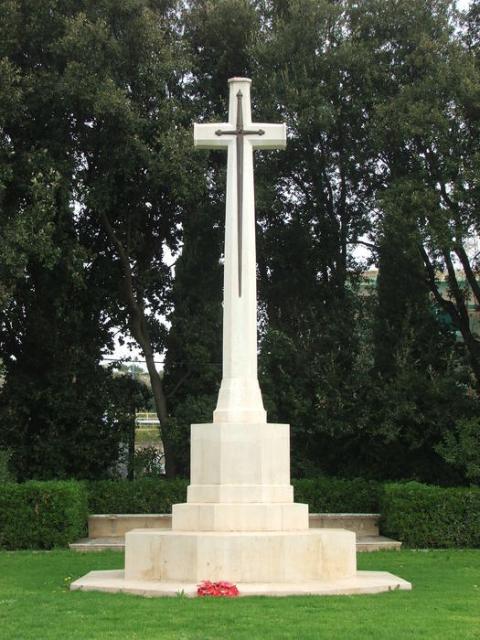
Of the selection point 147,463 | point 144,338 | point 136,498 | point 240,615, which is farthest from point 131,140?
point 240,615

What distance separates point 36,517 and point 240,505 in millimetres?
7642

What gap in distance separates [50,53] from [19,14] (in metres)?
1.36

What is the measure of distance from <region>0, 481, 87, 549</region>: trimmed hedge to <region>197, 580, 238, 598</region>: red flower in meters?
8.44

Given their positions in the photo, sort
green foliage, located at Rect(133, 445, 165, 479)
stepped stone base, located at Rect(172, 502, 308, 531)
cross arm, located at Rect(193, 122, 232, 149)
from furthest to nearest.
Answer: green foliage, located at Rect(133, 445, 165, 479), cross arm, located at Rect(193, 122, 232, 149), stepped stone base, located at Rect(172, 502, 308, 531)

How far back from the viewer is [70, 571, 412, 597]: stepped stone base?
33.0ft

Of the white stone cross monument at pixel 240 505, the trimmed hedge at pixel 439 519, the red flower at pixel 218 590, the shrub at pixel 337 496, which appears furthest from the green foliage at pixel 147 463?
the red flower at pixel 218 590

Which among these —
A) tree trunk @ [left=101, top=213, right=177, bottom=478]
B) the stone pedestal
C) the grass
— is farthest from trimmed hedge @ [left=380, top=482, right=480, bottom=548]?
tree trunk @ [left=101, top=213, right=177, bottom=478]

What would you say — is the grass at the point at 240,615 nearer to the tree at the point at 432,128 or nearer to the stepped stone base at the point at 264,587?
the stepped stone base at the point at 264,587

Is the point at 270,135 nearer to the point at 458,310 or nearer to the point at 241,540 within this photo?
the point at 241,540

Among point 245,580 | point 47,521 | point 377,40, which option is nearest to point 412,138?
point 377,40

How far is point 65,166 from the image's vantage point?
68.8 ft

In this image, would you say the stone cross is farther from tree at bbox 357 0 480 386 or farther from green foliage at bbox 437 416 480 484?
green foliage at bbox 437 416 480 484

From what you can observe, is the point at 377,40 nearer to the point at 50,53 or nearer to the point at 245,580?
the point at 50,53

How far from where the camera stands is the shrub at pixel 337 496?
20.4 meters
